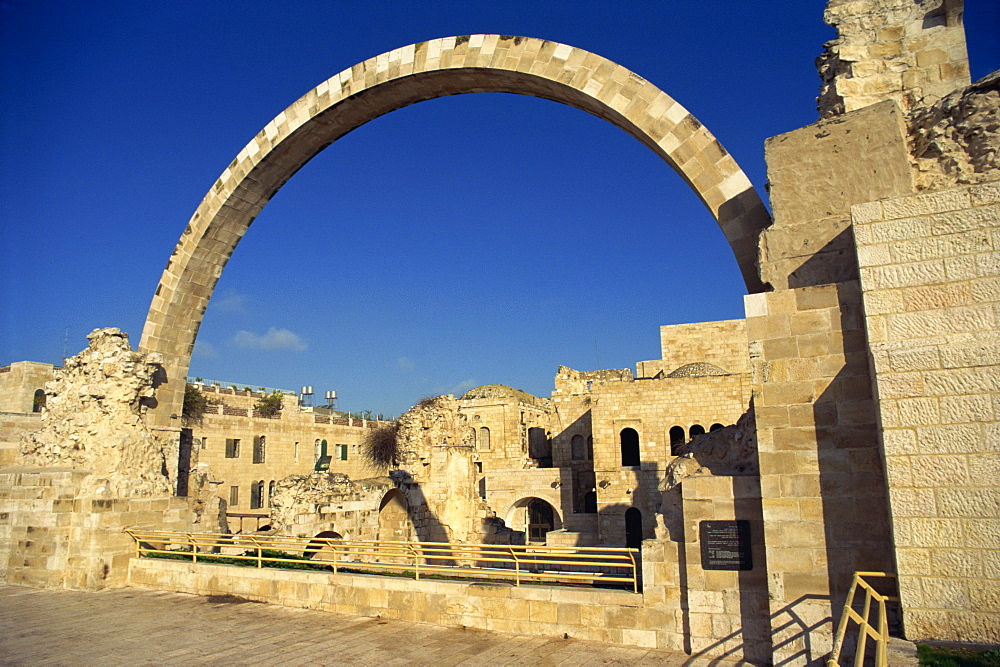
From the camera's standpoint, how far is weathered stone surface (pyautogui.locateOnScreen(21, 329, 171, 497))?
10.5m

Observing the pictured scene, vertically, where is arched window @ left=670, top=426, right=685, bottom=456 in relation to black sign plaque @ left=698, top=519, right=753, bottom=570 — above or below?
above

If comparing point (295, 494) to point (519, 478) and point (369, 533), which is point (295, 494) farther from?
point (519, 478)

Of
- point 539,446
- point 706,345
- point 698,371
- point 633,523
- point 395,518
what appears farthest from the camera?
point 539,446

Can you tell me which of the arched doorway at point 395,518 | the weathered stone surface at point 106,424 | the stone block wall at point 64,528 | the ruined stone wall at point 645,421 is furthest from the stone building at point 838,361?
the ruined stone wall at point 645,421

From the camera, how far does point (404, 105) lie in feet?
32.5

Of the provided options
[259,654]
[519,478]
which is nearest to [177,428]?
[259,654]

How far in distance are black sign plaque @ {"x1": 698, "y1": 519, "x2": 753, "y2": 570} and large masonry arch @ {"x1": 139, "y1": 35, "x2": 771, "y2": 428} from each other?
7.07ft

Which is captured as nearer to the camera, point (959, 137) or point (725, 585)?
point (959, 137)

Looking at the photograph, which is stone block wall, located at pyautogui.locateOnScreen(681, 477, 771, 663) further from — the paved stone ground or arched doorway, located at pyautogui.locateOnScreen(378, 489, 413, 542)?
arched doorway, located at pyautogui.locateOnScreen(378, 489, 413, 542)

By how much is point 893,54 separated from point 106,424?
1162 cm

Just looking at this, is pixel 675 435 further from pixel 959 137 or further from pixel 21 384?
pixel 21 384

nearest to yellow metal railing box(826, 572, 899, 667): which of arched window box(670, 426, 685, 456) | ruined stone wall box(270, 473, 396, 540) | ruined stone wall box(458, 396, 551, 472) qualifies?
ruined stone wall box(270, 473, 396, 540)

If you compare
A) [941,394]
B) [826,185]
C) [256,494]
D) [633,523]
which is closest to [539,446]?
[633,523]

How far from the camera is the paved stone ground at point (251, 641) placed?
578 centimetres
